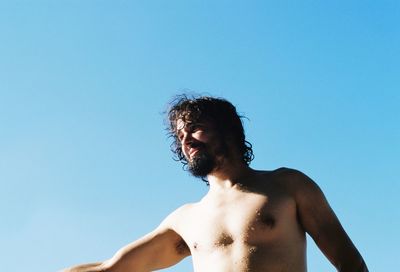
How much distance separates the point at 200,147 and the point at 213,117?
562 millimetres

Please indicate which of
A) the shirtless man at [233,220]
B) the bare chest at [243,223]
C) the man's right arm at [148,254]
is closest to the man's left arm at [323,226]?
the shirtless man at [233,220]

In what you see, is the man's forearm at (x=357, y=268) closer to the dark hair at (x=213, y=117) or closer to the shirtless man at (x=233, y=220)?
the shirtless man at (x=233, y=220)

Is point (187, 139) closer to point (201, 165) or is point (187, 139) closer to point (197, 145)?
point (197, 145)

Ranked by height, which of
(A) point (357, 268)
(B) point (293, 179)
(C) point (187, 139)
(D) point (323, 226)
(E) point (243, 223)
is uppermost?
(C) point (187, 139)

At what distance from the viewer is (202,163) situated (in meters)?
5.20

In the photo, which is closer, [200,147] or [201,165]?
[201,165]

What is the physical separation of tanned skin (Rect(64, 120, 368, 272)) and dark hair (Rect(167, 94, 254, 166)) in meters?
0.20

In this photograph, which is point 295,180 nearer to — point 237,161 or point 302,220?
point 302,220

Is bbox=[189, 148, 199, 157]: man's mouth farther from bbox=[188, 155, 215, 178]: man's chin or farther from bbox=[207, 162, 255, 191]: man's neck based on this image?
bbox=[207, 162, 255, 191]: man's neck

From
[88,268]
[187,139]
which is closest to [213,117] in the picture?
[187,139]

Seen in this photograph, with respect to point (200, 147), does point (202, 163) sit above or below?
below

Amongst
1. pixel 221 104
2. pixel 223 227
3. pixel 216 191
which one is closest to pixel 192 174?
pixel 216 191

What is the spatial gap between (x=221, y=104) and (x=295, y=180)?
1627 mm

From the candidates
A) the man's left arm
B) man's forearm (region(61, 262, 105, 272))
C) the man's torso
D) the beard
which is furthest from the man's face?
man's forearm (region(61, 262, 105, 272))
